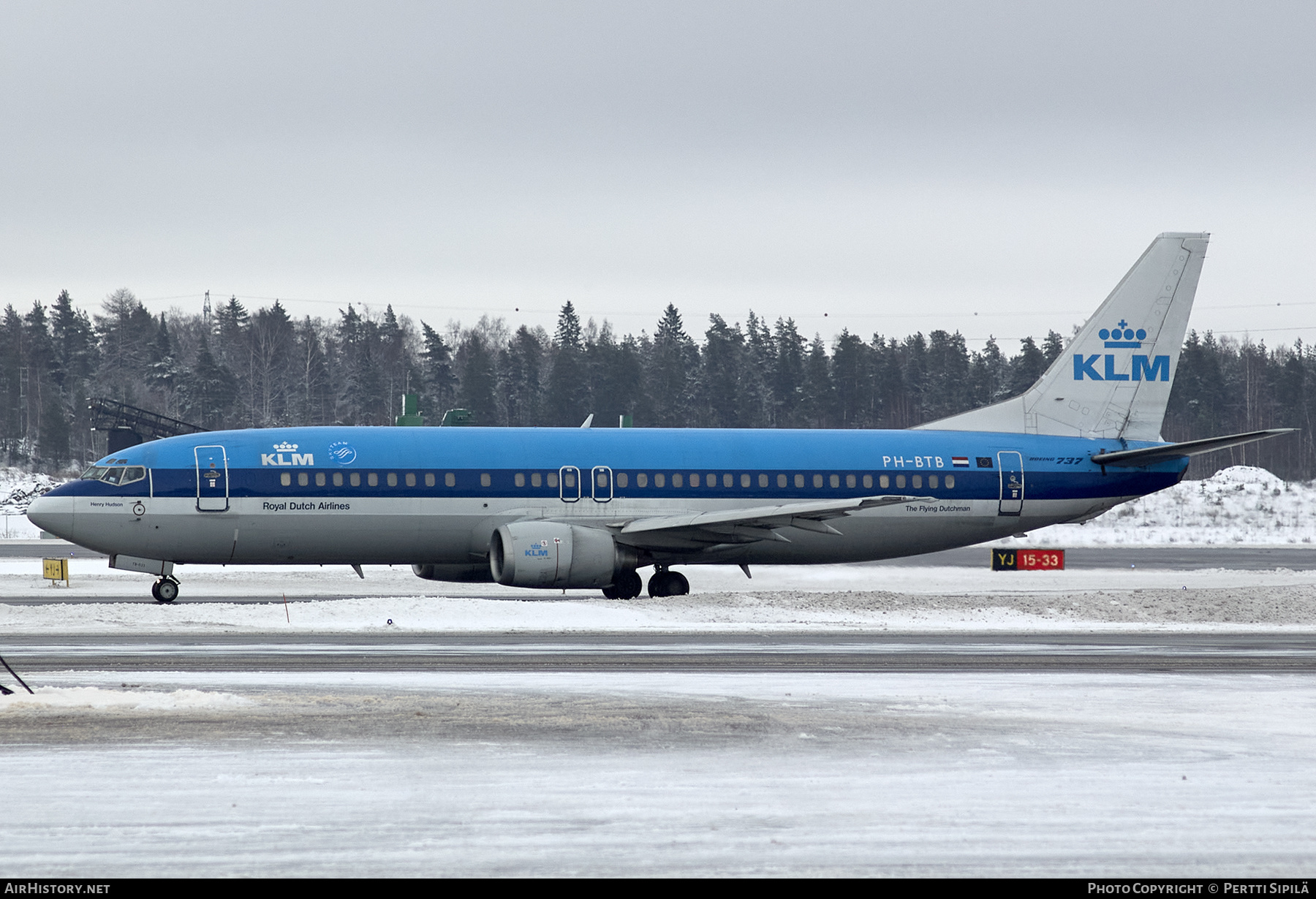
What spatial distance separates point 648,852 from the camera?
9188 millimetres

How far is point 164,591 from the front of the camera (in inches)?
1155

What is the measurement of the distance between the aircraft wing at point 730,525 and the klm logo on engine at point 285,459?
705 centimetres

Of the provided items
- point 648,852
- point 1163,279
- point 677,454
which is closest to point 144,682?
point 648,852

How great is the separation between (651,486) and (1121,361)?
42.8ft

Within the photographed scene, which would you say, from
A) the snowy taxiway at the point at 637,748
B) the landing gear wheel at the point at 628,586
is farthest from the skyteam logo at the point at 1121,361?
the landing gear wheel at the point at 628,586

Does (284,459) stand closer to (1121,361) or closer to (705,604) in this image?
(705,604)

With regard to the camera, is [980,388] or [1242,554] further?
[980,388]

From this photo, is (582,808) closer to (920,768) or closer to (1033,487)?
(920,768)

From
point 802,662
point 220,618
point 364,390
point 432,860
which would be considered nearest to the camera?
point 432,860

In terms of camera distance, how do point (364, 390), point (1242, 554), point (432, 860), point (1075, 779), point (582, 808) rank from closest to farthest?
point (432, 860)
point (582, 808)
point (1075, 779)
point (1242, 554)
point (364, 390)

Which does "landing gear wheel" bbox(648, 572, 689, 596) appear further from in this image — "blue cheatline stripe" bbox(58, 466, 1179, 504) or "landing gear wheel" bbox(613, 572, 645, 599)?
"blue cheatline stripe" bbox(58, 466, 1179, 504)

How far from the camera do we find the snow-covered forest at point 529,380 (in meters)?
101

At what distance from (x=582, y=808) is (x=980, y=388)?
111280 millimetres

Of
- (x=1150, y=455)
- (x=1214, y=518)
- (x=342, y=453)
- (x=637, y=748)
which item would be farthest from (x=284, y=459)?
(x=1214, y=518)
